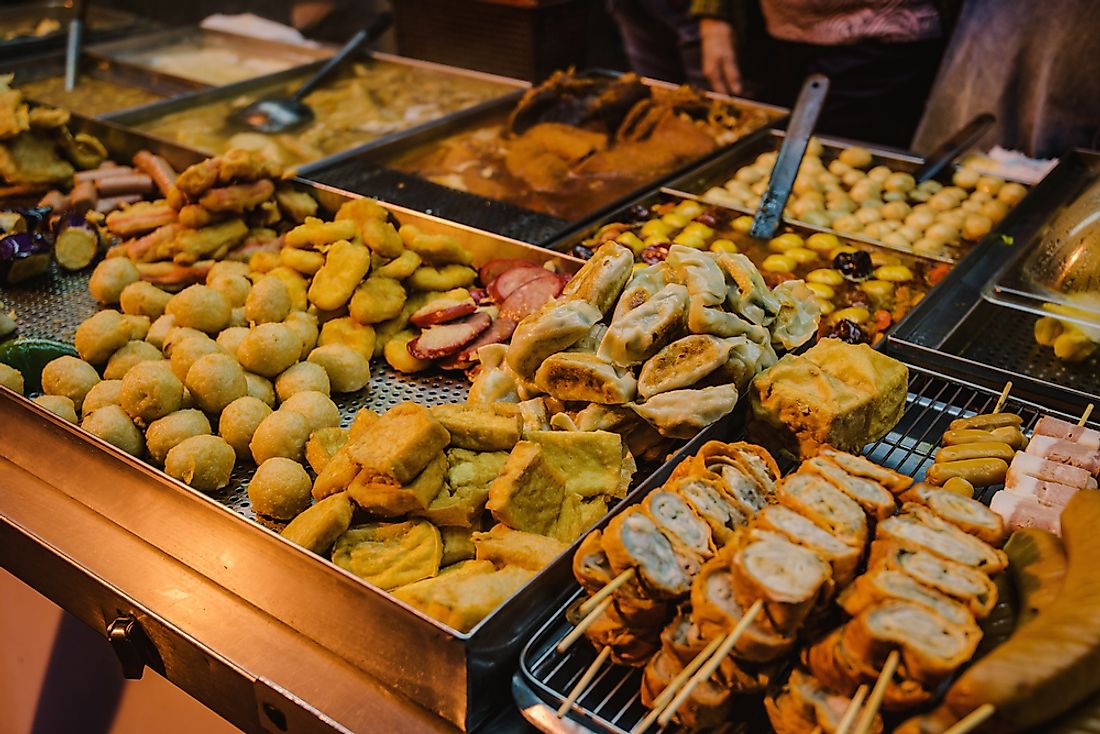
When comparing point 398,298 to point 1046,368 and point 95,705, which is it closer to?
point 95,705

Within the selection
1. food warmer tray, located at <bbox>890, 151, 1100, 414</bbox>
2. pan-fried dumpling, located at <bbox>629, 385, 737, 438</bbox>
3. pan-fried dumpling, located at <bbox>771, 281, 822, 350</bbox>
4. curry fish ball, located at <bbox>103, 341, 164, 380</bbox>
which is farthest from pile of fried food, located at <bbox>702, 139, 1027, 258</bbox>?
curry fish ball, located at <bbox>103, 341, 164, 380</bbox>

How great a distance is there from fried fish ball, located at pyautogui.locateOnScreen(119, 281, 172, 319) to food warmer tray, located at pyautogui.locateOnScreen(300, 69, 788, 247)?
1.06m

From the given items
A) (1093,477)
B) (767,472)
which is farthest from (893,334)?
(767,472)

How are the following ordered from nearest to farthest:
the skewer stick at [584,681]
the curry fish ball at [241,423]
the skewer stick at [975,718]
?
the skewer stick at [975,718]
the skewer stick at [584,681]
the curry fish ball at [241,423]

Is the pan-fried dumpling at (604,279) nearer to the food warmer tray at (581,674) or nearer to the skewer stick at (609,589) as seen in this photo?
the food warmer tray at (581,674)

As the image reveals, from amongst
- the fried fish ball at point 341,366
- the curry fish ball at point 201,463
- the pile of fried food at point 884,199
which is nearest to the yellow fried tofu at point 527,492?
the curry fish ball at point 201,463

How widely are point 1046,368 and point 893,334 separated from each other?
58cm

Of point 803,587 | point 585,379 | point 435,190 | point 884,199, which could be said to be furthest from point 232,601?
point 884,199

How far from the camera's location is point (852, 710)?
1.29m

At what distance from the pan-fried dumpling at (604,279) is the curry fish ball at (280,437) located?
31.7 inches

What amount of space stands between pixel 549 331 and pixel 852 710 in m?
1.14

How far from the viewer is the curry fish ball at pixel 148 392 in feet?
7.72

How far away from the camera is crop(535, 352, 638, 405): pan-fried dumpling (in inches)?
82.2

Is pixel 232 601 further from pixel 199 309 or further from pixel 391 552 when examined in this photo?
pixel 199 309
